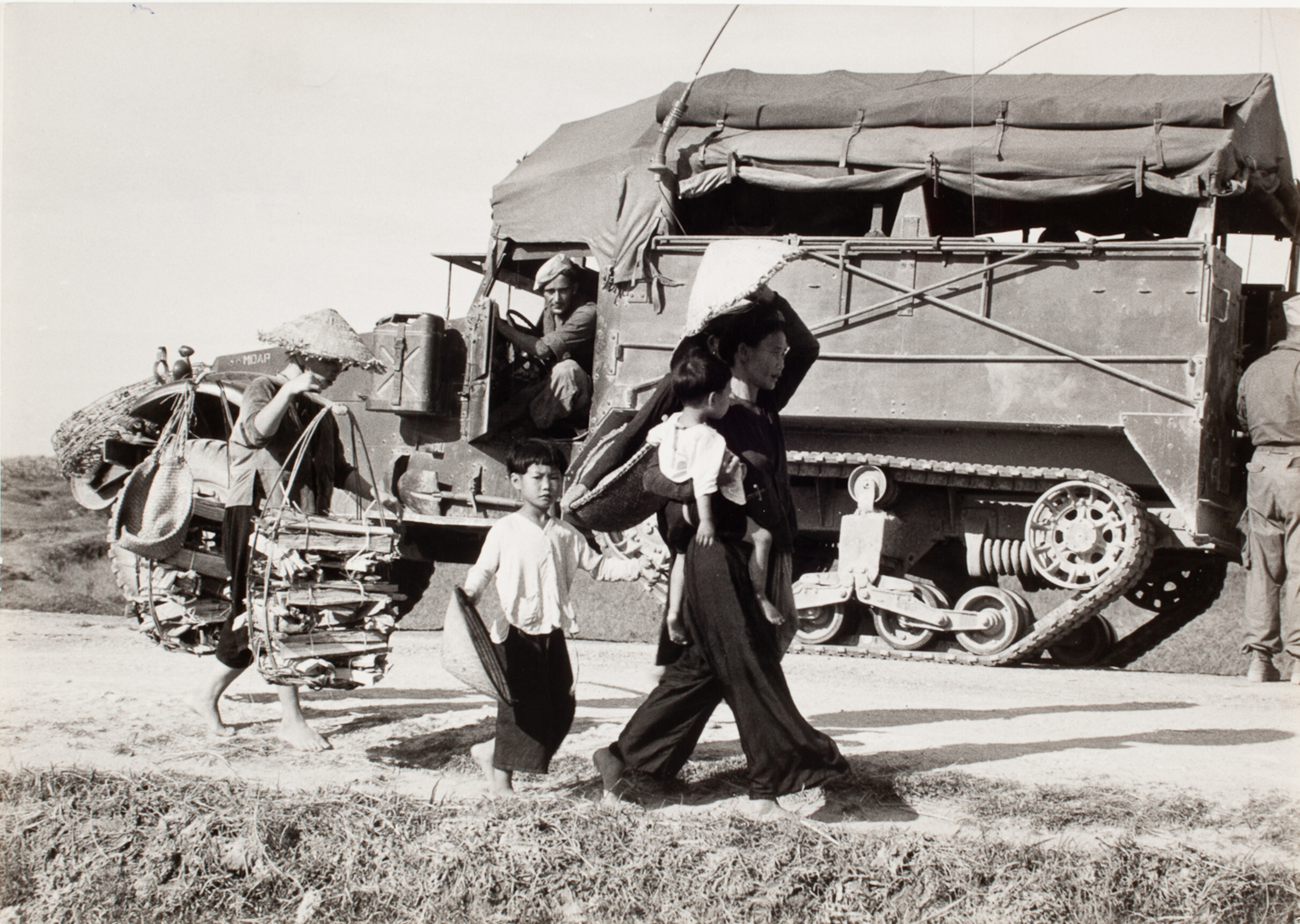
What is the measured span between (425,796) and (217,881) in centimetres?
85

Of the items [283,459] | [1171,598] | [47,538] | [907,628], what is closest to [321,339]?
[283,459]

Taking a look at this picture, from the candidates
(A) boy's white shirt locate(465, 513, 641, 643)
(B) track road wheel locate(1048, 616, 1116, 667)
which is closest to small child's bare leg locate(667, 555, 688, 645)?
(A) boy's white shirt locate(465, 513, 641, 643)

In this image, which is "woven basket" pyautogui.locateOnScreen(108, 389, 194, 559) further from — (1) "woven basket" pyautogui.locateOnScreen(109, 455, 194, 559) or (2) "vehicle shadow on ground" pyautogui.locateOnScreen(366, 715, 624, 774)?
(2) "vehicle shadow on ground" pyautogui.locateOnScreen(366, 715, 624, 774)

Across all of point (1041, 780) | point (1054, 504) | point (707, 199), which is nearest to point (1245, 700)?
point (1054, 504)

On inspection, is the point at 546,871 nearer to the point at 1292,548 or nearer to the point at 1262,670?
the point at 1292,548

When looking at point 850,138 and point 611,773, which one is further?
point 850,138

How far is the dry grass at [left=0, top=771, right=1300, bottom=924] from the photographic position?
344 centimetres

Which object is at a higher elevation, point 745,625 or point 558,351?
point 558,351

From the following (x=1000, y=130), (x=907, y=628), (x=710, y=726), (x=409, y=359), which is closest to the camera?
(x=710, y=726)

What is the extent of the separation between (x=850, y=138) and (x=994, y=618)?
3.38 m

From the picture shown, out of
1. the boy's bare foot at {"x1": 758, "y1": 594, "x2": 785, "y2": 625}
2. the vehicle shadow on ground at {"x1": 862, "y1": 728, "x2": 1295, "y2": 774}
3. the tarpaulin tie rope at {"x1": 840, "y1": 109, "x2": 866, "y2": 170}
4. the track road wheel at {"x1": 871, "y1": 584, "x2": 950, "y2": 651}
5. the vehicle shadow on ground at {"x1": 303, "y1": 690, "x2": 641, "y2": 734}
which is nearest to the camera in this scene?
the boy's bare foot at {"x1": 758, "y1": 594, "x2": 785, "y2": 625}

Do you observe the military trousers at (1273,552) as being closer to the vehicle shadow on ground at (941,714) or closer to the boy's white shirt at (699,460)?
the vehicle shadow on ground at (941,714)

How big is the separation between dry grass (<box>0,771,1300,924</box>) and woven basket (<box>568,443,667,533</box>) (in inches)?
37.6

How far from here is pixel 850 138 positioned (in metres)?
9.05
